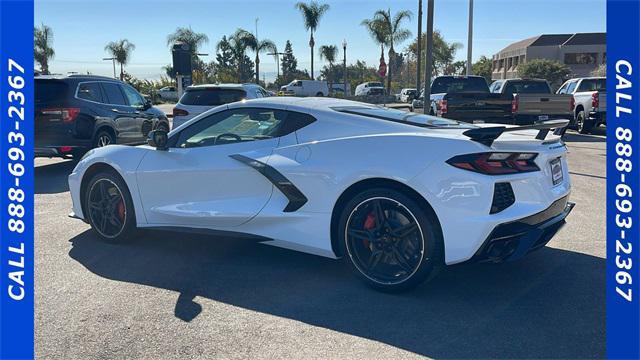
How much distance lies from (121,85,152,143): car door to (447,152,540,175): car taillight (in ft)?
30.3

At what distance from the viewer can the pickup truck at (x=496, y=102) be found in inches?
551

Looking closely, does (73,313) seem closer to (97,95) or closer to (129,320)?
(129,320)

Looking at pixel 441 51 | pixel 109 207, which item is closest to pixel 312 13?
pixel 441 51

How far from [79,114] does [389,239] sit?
7759mm

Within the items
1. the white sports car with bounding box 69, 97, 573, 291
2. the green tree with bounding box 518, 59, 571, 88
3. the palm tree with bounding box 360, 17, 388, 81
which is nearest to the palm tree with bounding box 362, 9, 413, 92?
the palm tree with bounding box 360, 17, 388, 81

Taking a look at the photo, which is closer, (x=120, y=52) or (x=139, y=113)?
(x=139, y=113)

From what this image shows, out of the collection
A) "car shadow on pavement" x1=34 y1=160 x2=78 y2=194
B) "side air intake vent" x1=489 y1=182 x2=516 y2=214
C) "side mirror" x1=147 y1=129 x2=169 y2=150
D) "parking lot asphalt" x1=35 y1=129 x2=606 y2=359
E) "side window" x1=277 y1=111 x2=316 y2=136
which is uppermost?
"side window" x1=277 y1=111 x2=316 y2=136

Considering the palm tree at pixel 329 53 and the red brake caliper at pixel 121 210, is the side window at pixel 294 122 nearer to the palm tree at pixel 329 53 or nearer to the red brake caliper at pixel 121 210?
the red brake caliper at pixel 121 210

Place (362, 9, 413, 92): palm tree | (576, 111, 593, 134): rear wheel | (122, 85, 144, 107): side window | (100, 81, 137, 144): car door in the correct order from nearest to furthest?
1. (100, 81, 137, 144): car door
2. (122, 85, 144, 107): side window
3. (576, 111, 593, 134): rear wheel
4. (362, 9, 413, 92): palm tree

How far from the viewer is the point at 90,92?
1038 centimetres

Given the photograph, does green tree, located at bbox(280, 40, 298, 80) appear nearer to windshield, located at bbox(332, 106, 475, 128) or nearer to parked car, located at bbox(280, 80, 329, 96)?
parked car, located at bbox(280, 80, 329, 96)

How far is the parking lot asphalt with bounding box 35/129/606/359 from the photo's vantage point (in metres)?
3.34

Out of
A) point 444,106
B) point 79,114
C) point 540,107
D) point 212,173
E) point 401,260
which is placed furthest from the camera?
point 540,107

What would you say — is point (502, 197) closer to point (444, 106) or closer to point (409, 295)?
point (409, 295)
